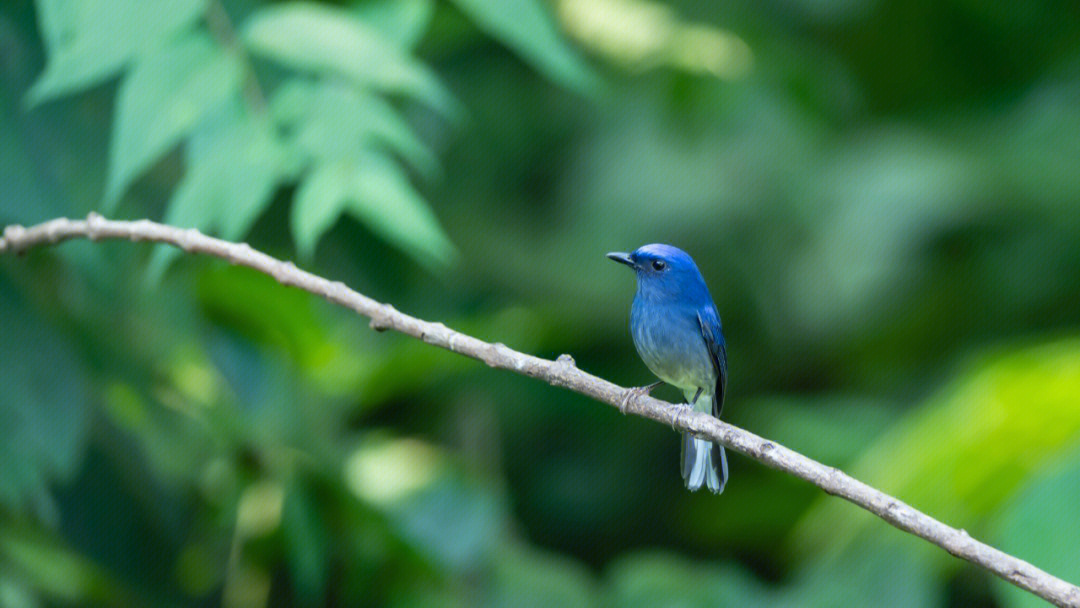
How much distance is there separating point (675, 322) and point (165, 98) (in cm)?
127

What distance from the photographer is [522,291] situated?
5336 millimetres

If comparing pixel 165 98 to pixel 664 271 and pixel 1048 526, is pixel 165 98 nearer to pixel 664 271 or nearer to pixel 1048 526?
pixel 664 271

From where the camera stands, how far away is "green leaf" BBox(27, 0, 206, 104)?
2.24 metres

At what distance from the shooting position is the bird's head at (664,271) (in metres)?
2.28

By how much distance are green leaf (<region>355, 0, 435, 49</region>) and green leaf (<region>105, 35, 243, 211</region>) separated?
47 centimetres

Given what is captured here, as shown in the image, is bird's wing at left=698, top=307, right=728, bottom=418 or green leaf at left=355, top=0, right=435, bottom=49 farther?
green leaf at left=355, top=0, right=435, bottom=49

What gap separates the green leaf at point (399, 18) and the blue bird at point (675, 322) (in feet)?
3.31

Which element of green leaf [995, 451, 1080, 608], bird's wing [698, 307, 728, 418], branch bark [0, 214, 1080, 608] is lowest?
branch bark [0, 214, 1080, 608]

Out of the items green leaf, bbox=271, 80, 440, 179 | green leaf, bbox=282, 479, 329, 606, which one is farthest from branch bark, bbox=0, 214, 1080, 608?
green leaf, bbox=282, 479, 329, 606

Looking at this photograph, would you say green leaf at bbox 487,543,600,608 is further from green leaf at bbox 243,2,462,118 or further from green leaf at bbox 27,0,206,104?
green leaf at bbox 27,0,206,104

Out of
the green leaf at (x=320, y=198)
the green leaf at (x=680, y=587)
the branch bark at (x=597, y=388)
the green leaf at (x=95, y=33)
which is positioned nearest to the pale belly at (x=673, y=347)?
the branch bark at (x=597, y=388)

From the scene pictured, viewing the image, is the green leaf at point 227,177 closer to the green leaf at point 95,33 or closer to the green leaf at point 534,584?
the green leaf at point 95,33

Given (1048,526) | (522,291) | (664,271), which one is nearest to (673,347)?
(664,271)

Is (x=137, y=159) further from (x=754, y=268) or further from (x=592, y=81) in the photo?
(x=754, y=268)
